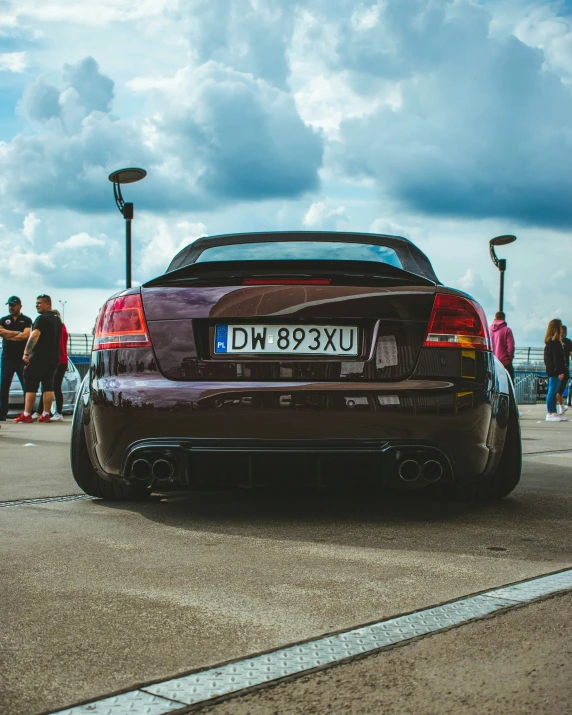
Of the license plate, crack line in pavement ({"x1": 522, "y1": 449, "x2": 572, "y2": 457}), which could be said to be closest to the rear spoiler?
the license plate

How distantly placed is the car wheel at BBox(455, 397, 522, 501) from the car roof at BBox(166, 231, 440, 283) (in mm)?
895

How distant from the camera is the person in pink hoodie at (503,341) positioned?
15461 mm

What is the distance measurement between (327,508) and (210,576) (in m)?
1.69

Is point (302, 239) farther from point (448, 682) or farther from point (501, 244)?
point (501, 244)

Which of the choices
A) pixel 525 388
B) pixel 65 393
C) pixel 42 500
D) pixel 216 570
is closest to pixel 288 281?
pixel 216 570

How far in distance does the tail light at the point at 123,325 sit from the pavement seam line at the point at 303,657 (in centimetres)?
205

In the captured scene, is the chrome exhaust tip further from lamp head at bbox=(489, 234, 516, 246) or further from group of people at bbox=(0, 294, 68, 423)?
lamp head at bbox=(489, 234, 516, 246)

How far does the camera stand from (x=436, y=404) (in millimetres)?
4148

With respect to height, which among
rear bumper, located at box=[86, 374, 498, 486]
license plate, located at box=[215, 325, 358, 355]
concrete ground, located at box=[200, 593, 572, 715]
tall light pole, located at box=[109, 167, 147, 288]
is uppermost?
tall light pole, located at box=[109, 167, 147, 288]

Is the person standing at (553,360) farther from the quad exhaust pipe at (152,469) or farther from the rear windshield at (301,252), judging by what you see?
the quad exhaust pipe at (152,469)

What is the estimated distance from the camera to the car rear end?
13.4 ft

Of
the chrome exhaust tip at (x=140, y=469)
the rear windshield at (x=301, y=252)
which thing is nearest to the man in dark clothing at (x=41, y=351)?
the rear windshield at (x=301, y=252)

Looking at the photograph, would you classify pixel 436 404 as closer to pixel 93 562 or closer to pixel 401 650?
pixel 93 562

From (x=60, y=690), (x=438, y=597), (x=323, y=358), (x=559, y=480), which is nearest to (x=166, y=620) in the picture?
(x=60, y=690)
